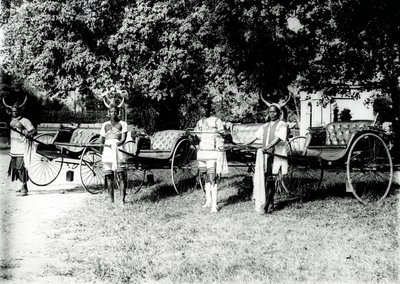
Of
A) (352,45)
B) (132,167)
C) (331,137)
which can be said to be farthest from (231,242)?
(352,45)

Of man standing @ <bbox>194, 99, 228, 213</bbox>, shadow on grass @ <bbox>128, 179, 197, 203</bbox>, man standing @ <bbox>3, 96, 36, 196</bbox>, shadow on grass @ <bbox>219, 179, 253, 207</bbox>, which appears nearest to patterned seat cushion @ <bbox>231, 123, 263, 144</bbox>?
shadow on grass @ <bbox>219, 179, 253, 207</bbox>

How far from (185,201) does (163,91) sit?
43.5 feet

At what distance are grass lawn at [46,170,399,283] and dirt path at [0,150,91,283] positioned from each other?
8.7 inches

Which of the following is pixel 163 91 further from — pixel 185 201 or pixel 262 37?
pixel 185 201

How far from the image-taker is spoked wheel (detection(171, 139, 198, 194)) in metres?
11.1

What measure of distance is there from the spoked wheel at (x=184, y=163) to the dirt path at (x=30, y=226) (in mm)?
2110

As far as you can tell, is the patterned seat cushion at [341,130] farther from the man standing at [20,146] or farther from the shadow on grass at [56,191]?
the man standing at [20,146]

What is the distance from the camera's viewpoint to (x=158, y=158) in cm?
1073

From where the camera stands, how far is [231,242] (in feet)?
22.6

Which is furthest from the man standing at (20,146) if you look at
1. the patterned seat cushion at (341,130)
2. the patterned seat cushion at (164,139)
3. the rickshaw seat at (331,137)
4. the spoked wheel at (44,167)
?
the patterned seat cushion at (341,130)

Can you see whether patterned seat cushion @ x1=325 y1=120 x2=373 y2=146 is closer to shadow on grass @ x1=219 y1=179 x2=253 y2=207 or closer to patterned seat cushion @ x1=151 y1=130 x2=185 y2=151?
shadow on grass @ x1=219 y1=179 x2=253 y2=207

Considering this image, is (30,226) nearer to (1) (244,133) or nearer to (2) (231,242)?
(2) (231,242)

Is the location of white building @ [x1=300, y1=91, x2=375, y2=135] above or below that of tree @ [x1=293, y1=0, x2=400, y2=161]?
below

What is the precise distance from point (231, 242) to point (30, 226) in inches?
133
